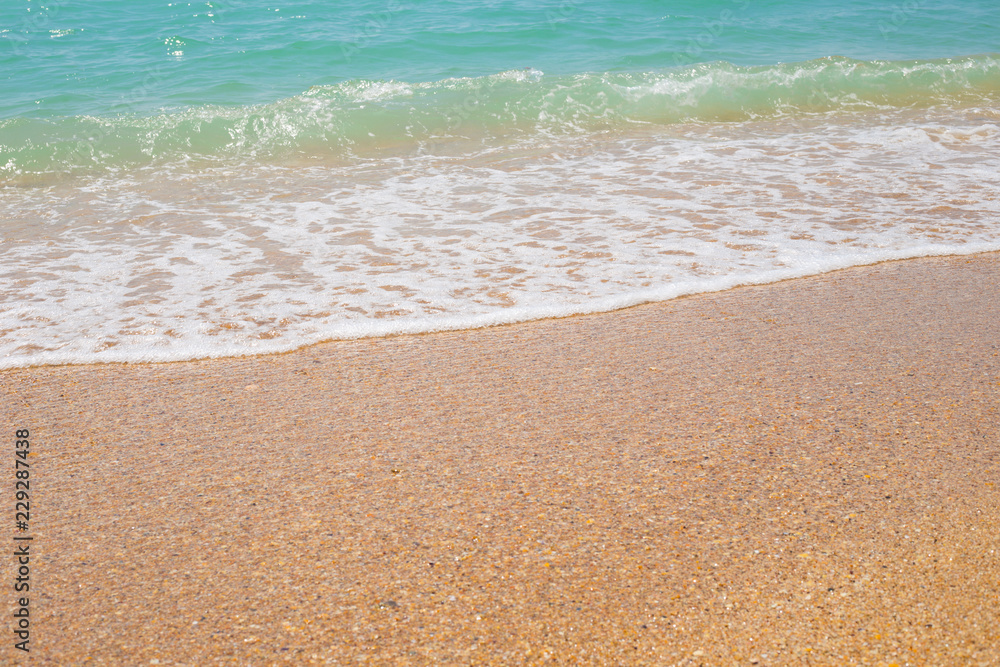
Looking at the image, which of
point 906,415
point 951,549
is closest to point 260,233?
point 906,415

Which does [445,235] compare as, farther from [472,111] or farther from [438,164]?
[472,111]

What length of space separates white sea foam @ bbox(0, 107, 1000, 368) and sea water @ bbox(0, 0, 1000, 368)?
0.03 meters

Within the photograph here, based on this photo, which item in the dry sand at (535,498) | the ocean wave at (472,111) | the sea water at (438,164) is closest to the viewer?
the dry sand at (535,498)

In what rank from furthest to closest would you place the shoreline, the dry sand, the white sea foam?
the white sea foam → the shoreline → the dry sand

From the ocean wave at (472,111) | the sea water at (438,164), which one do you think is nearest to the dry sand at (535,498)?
the sea water at (438,164)

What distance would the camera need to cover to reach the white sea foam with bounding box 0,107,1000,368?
379 centimetres

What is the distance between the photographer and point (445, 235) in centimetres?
502

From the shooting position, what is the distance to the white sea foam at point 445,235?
3.79m

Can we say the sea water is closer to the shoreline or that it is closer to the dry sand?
the shoreline

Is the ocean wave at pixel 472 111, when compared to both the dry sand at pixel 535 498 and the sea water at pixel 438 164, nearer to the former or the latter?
the sea water at pixel 438 164

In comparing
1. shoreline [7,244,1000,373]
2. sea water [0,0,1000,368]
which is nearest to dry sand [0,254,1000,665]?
shoreline [7,244,1000,373]

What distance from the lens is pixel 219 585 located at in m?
2.01

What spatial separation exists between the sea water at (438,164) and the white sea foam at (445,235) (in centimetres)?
3

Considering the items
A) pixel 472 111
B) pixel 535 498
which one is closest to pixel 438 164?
pixel 472 111
